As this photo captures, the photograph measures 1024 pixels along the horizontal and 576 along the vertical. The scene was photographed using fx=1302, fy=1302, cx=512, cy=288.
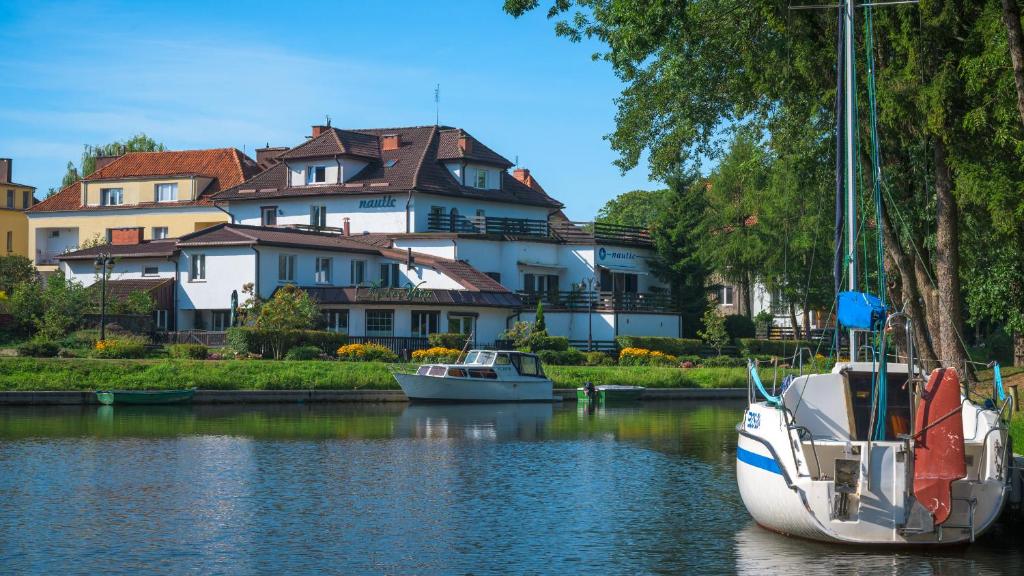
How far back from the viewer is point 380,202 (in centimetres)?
7750

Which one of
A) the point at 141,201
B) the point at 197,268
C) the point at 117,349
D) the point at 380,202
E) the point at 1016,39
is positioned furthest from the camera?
the point at 141,201

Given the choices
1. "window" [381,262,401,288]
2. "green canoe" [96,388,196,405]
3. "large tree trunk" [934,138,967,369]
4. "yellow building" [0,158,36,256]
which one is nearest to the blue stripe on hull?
"large tree trunk" [934,138,967,369]

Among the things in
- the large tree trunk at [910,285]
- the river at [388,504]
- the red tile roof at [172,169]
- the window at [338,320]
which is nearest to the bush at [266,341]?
the window at [338,320]

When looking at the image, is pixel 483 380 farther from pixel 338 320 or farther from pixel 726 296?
pixel 726 296

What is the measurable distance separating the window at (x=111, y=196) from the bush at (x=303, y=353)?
42.4m

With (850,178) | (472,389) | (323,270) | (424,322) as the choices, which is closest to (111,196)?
(323,270)

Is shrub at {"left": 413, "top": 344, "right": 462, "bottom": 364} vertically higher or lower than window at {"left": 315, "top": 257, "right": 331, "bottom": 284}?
lower

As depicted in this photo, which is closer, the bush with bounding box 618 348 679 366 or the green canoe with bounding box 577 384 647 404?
the green canoe with bounding box 577 384 647 404

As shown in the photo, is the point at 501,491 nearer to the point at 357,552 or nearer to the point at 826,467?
the point at 357,552

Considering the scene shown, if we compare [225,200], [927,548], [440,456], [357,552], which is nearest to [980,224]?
[440,456]

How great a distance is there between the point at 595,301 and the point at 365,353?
757 inches

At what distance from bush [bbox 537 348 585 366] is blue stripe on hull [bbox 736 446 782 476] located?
41.2 m

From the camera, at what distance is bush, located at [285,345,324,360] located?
5466 cm

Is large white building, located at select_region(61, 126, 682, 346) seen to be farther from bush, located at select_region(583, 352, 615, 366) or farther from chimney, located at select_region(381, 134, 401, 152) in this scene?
bush, located at select_region(583, 352, 615, 366)
